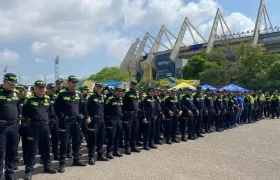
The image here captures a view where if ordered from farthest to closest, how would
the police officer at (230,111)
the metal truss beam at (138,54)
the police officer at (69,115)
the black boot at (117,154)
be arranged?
1. the metal truss beam at (138,54)
2. the police officer at (230,111)
3. the black boot at (117,154)
4. the police officer at (69,115)

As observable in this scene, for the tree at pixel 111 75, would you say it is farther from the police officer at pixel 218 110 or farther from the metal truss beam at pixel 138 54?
the police officer at pixel 218 110

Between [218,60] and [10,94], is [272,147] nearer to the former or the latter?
[10,94]

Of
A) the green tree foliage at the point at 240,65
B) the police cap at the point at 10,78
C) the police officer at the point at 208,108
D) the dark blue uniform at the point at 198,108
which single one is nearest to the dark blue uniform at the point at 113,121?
the police cap at the point at 10,78

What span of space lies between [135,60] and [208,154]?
9357 cm

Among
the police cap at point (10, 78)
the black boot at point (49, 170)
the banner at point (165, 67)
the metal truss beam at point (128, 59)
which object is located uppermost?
the metal truss beam at point (128, 59)

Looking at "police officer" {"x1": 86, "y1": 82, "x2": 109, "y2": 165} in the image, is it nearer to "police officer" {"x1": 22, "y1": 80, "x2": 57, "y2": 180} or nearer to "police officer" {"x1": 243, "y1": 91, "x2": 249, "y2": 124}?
"police officer" {"x1": 22, "y1": 80, "x2": 57, "y2": 180}

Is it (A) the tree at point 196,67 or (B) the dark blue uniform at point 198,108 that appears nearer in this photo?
(B) the dark blue uniform at point 198,108

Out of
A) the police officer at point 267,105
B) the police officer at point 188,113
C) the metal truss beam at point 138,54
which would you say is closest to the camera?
the police officer at point 188,113

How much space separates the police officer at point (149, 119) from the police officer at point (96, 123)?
207 centimetres

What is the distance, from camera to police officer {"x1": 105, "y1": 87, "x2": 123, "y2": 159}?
8.91 meters

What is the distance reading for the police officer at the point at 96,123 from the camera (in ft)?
27.5

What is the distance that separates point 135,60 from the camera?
102438mm

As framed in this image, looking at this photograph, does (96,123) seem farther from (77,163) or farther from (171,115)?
(171,115)

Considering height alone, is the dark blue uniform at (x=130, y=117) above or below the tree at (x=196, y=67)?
below
